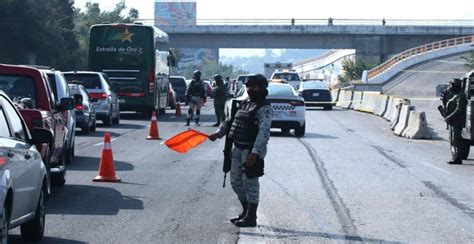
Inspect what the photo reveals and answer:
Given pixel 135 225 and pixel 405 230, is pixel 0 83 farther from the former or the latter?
pixel 405 230

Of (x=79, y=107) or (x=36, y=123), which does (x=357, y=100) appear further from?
(x=36, y=123)

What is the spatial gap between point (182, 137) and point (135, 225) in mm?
1471

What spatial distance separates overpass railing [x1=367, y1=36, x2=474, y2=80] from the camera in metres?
88.5

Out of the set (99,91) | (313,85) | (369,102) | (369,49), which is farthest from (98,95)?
(369,49)

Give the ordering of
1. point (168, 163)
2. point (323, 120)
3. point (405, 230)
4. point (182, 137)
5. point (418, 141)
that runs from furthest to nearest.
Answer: point (323, 120) < point (418, 141) < point (168, 163) < point (182, 137) < point (405, 230)

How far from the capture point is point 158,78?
1692 inches

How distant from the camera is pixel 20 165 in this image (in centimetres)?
983

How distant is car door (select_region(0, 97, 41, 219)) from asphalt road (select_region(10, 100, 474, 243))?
915 millimetres

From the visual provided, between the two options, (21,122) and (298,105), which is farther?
(298,105)

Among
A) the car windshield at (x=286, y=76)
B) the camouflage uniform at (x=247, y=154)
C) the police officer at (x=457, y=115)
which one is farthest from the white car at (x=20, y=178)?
the car windshield at (x=286, y=76)

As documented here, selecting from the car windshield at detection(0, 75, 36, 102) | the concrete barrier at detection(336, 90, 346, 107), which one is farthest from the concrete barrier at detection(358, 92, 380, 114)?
the car windshield at detection(0, 75, 36, 102)

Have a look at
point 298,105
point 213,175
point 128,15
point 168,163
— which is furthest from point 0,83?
point 128,15

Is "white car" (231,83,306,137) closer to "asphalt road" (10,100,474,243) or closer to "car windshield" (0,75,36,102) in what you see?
"asphalt road" (10,100,474,243)

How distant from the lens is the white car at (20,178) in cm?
919
